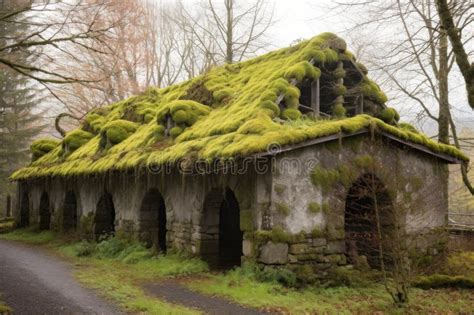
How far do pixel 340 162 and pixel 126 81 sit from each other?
1875 cm

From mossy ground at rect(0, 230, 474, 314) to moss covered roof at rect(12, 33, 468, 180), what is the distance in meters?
2.54

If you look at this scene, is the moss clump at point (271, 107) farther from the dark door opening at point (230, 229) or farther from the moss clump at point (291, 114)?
the dark door opening at point (230, 229)

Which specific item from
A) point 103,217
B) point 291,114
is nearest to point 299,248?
point 291,114

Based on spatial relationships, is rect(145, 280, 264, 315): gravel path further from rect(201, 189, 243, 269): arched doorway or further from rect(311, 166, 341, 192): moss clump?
rect(311, 166, 341, 192): moss clump

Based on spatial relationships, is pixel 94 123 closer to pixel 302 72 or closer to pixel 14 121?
pixel 14 121

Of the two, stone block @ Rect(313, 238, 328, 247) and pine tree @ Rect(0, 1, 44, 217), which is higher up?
→ pine tree @ Rect(0, 1, 44, 217)

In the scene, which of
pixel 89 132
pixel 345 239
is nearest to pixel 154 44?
pixel 89 132

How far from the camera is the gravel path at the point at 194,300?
7945 millimetres

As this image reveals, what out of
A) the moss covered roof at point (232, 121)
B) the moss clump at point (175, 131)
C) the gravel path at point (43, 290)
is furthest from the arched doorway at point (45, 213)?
the moss clump at point (175, 131)

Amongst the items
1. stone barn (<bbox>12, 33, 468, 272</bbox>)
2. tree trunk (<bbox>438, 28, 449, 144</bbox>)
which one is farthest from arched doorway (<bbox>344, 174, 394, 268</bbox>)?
tree trunk (<bbox>438, 28, 449, 144</bbox>)

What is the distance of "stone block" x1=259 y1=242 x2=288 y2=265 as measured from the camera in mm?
9766

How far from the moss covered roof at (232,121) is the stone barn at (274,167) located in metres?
0.04

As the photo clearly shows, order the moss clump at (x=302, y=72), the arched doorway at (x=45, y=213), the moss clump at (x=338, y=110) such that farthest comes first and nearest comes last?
the arched doorway at (x=45, y=213), the moss clump at (x=338, y=110), the moss clump at (x=302, y=72)

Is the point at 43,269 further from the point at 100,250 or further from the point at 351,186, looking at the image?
the point at 351,186
